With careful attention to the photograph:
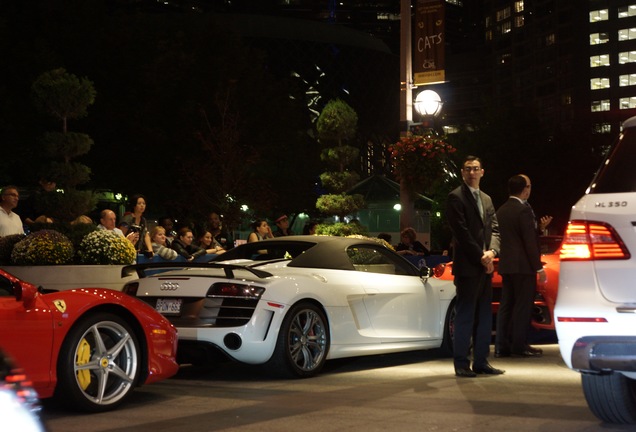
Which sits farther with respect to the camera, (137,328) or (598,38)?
(598,38)

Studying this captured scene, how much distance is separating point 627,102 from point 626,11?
48.1ft

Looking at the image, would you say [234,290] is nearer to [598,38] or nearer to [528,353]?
[528,353]

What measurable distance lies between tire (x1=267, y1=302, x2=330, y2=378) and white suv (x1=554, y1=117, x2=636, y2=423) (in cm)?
375

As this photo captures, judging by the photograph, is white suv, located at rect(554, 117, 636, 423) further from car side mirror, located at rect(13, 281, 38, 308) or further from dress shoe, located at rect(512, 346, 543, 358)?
dress shoe, located at rect(512, 346, 543, 358)

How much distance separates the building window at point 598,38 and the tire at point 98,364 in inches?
6721

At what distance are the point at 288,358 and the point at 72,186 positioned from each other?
1394 centimetres

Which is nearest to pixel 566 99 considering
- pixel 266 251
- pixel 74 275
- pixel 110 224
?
pixel 110 224

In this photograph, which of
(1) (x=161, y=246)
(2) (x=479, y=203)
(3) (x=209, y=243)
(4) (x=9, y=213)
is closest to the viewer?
(2) (x=479, y=203)

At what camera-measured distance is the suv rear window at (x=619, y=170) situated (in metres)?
6.01

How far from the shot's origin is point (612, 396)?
21.2 ft

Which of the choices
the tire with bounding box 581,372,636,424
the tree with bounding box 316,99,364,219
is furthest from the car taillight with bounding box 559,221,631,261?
the tree with bounding box 316,99,364,219

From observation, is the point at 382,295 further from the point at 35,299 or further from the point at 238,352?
the point at 35,299

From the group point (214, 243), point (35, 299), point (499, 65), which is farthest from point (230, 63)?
point (499, 65)

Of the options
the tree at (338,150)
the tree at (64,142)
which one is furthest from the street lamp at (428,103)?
the tree at (338,150)
